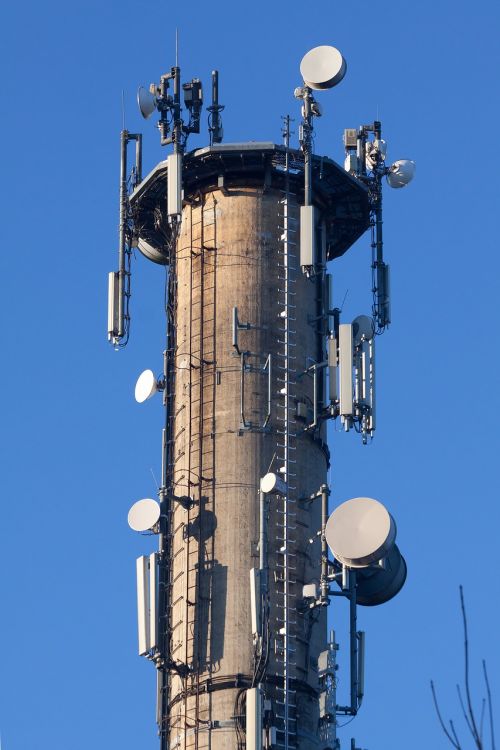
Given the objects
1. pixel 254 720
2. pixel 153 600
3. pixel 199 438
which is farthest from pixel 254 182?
pixel 254 720

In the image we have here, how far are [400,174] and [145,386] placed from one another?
349 inches

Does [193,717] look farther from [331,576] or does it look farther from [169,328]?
[169,328]

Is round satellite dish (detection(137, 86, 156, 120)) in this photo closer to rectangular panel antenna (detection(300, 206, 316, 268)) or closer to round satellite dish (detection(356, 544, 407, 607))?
rectangular panel antenna (detection(300, 206, 316, 268))

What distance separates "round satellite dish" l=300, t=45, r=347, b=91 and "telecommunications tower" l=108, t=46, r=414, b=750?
51mm

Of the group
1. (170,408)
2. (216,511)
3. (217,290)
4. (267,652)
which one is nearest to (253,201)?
(217,290)

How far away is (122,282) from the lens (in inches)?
1604

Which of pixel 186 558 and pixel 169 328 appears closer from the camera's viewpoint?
pixel 186 558

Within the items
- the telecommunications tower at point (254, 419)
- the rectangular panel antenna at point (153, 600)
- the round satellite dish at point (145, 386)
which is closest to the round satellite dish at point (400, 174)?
the telecommunications tower at point (254, 419)

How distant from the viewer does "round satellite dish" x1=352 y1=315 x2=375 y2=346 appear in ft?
124

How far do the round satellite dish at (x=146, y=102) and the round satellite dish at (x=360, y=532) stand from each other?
11.9 metres

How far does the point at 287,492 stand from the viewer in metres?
36.3

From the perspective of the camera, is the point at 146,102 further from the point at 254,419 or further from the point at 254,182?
the point at 254,419

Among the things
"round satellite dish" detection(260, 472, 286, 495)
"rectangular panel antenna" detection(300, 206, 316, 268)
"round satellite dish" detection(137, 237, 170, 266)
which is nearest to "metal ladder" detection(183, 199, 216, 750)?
"round satellite dish" detection(260, 472, 286, 495)

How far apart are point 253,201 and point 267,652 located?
1152 cm
